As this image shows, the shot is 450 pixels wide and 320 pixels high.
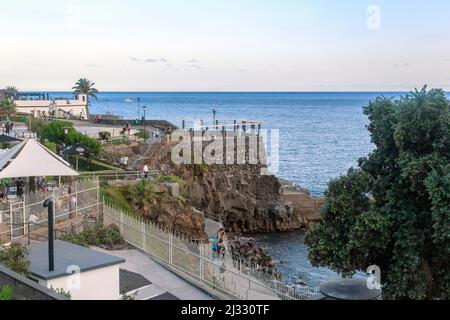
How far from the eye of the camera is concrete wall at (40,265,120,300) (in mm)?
12460

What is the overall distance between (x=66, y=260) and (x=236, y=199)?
4161cm

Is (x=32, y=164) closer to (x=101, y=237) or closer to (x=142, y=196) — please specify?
(x=101, y=237)

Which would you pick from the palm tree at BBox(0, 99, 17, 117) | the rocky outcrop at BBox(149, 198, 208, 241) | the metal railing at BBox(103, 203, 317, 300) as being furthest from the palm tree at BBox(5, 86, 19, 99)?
the metal railing at BBox(103, 203, 317, 300)

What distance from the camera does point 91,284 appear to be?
42.2 feet

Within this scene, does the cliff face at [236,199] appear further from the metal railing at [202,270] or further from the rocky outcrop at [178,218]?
the metal railing at [202,270]

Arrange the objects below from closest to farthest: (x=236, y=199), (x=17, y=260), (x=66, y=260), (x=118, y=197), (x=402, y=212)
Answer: (x=66, y=260) < (x=17, y=260) < (x=402, y=212) < (x=118, y=197) < (x=236, y=199)

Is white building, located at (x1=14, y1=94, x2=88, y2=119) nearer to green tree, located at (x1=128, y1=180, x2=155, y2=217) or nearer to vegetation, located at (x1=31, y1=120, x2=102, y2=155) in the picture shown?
vegetation, located at (x1=31, y1=120, x2=102, y2=155)

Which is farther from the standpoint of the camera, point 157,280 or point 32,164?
point 32,164

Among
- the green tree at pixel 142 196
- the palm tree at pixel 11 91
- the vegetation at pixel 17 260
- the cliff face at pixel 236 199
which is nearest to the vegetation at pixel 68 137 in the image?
the cliff face at pixel 236 199

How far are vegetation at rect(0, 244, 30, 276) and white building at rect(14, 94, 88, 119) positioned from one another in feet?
199

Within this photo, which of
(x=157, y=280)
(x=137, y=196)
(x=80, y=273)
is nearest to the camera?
(x=80, y=273)

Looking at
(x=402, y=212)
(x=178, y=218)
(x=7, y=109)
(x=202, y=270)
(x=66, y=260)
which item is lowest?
(x=178, y=218)

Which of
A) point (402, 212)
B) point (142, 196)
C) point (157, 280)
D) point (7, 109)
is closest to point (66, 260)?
point (157, 280)
